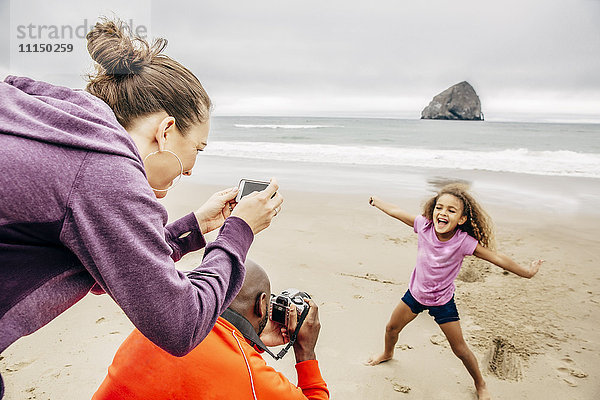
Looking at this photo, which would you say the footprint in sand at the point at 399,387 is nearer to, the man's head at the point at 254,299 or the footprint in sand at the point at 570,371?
the footprint in sand at the point at 570,371

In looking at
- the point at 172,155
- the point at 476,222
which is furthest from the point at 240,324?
A: the point at 476,222

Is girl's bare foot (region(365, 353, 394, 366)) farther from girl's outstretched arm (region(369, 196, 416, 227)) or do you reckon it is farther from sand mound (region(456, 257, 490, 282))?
sand mound (region(456, 257, 490, 282))

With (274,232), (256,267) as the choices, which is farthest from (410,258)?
(256,267)

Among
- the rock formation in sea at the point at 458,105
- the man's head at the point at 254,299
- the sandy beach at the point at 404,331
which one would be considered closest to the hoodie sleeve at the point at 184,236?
the man's head at the point at 254,299

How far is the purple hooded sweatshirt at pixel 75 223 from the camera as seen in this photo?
31.4 inches

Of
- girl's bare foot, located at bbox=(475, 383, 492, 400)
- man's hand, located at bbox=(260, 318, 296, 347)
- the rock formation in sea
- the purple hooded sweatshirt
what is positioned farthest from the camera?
the rock formation in sea

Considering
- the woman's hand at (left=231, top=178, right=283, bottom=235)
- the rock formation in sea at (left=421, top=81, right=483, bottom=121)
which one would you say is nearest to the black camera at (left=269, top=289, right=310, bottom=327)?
the woman's hand at (left=231, top=178, right=283, bottom=235)

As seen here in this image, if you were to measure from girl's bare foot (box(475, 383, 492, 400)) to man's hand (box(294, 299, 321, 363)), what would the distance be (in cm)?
151

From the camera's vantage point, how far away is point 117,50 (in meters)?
1.27

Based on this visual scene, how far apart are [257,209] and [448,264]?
2038 millimetres

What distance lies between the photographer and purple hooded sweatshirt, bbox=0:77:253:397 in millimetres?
798

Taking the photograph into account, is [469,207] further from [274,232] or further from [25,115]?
[274,232]

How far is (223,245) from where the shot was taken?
112 cm

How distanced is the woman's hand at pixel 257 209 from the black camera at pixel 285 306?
0.69 m
